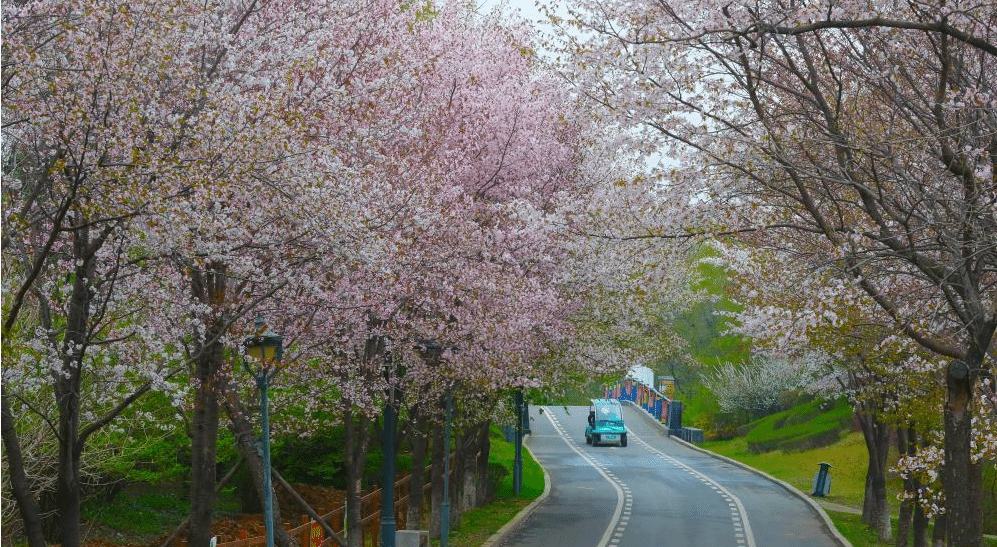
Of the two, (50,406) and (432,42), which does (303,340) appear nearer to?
(50,406)

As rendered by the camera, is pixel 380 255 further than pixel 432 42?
No

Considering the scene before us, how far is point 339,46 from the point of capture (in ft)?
49.4

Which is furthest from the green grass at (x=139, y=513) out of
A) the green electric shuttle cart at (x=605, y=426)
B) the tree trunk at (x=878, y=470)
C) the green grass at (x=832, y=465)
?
the green electric shuttle cart at (x=605, y=426)

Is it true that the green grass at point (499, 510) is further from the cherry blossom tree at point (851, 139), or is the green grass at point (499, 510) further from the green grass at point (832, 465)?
the cherry blossom tree at point (851, 139)

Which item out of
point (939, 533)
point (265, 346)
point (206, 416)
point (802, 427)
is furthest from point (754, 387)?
point (265, 346)

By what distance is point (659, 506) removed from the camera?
32.8 meters

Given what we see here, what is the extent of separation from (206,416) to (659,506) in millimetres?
22075

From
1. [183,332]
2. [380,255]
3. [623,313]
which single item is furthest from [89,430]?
[623,313]

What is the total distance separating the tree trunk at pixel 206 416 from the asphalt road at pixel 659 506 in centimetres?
1275

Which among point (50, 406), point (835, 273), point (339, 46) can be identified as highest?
point (339, 46)

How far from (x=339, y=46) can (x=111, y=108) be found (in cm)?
648

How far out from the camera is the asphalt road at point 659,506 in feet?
85.2

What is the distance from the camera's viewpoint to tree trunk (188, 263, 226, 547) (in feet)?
40.7

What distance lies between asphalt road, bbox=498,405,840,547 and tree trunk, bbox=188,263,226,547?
12751mm
